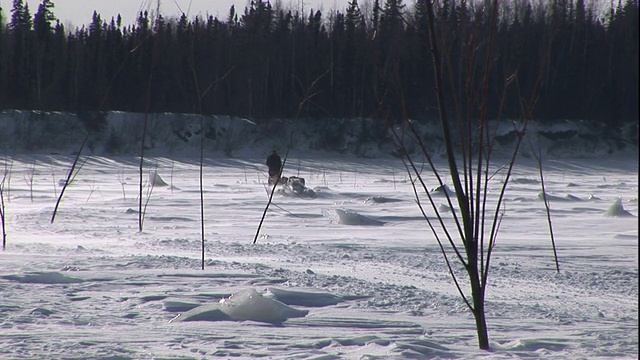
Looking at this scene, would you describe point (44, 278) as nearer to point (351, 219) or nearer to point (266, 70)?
point (351, 219)

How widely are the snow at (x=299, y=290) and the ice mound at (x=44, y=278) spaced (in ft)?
0.04

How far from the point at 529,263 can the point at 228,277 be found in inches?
96.2

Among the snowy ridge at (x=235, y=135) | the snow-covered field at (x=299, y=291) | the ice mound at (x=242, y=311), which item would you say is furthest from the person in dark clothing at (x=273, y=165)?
the snowy ridge at (x=235, y=135)

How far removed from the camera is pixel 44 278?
12.9 ft

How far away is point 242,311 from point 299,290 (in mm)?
622

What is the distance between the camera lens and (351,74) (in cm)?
4056

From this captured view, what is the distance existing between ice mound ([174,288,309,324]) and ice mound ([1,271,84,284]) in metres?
1.09

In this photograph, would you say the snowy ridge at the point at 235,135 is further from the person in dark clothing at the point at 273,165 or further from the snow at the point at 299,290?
the snow at the point at 299,290

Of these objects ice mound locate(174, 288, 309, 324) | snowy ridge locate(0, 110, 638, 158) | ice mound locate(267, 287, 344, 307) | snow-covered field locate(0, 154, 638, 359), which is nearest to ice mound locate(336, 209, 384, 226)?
snow-covered field locate(0, 154, 638, 359)

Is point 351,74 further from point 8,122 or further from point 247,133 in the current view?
point 8,122

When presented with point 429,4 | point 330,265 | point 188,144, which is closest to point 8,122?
point 188,144

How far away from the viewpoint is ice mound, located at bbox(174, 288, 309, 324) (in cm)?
317

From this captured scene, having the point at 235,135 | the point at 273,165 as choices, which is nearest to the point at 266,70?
the point at 235,135

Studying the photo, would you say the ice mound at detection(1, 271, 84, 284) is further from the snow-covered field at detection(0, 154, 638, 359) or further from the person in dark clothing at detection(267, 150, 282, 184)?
the person in dark clothing at detection(267, 150, 282, 184)
